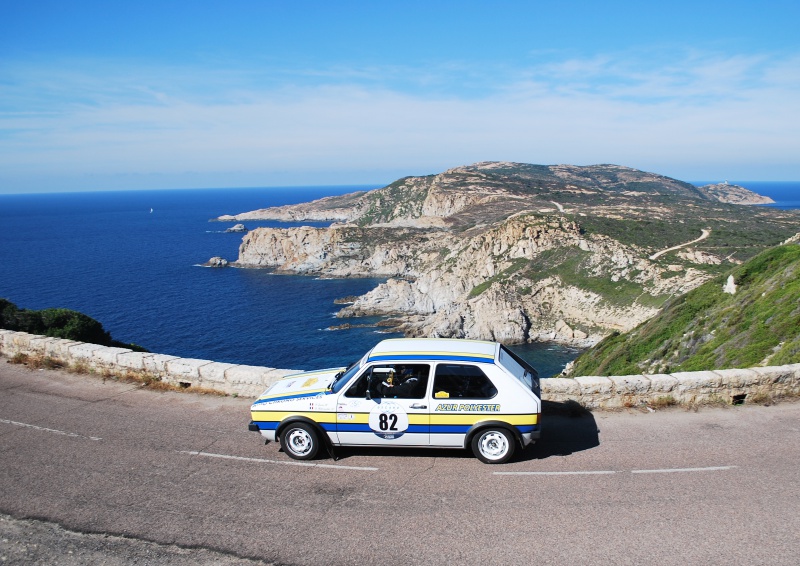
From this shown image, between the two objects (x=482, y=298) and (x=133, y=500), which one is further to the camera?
(x=482, y=298)

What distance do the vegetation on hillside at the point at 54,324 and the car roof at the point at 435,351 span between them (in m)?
25.1

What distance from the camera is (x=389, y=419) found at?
783 centimetres

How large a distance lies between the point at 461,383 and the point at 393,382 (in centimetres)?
100

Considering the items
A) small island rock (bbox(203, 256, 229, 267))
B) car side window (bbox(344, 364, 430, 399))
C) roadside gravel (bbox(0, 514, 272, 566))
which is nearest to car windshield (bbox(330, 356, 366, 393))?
car side window (bbox(344, 364, 430, 399))

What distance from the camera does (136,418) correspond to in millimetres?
9984

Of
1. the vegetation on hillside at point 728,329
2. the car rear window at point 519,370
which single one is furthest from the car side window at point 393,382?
the vegetation on hillside at point 728,329

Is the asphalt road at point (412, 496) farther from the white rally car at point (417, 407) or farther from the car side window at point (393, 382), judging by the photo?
the car side window at point (393, 382)

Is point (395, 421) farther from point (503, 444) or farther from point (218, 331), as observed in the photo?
point (218, 331)

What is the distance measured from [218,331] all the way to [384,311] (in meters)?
25.9

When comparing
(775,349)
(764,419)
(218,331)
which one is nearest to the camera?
(764,419)

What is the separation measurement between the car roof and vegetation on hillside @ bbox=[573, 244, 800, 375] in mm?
9060

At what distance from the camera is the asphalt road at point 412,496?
19.4 ft

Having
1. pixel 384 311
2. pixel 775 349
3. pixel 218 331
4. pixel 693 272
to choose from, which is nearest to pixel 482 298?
pixel 384 311

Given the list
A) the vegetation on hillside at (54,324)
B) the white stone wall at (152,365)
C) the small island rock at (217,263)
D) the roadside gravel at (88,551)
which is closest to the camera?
the roadside gravel at (88,551)
